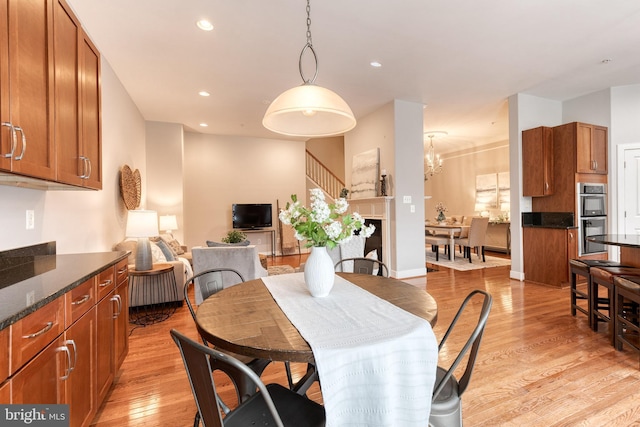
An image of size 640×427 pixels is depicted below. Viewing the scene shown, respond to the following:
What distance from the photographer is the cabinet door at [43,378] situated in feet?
3.42

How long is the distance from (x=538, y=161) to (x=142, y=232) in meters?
5.51

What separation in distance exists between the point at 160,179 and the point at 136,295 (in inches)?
124

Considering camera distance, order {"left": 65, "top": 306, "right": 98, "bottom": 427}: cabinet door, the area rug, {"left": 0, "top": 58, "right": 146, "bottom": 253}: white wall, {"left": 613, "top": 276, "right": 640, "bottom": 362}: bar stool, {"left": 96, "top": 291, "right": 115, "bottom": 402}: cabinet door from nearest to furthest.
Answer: {"left": 65, "top": 306, "right": 98, "bottom": 427}: cabinet door < {"left": 96, "top": 291, "right": 115, "bottom": 402}: cabinet door < {"left": 0, "top": 58, "right": 146, "bottom": 253}: white wall < {"left": 613, "top": 276, "right": 640, "bottom": 362}: bar stool < the area rug

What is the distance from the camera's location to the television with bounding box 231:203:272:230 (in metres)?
7.40

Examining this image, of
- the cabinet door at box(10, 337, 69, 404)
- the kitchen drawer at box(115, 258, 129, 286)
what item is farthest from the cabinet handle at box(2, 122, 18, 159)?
the kitchen drawer at box(115, 258, 129, 286)

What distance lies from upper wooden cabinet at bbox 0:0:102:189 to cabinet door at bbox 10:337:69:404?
2.56 ft

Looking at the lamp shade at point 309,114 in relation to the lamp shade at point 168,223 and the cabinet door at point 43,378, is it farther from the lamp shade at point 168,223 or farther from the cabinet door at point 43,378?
the lamp shade at point 168,223

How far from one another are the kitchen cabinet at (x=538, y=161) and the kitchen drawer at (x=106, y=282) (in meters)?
5.44

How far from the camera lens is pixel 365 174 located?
5824mm

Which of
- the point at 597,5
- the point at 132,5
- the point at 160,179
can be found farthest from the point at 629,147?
the point at 160,179

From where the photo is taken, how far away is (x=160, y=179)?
613 cm

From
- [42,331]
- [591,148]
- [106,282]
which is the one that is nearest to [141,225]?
[106,282]

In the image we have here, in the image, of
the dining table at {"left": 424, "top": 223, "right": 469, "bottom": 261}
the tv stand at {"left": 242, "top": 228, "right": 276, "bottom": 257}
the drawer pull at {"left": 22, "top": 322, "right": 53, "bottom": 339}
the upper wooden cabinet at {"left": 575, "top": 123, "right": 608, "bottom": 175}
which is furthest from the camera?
the tv stand at {"left": 242, "top": 228, "right": 276, "bottom": 257}

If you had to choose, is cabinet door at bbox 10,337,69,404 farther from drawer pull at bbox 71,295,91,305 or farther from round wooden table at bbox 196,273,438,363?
round wooden table at bbox 196,273,438,363
